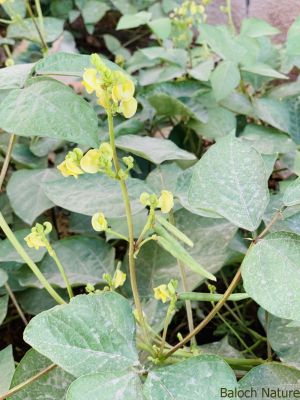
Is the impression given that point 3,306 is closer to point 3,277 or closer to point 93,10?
point 3,277

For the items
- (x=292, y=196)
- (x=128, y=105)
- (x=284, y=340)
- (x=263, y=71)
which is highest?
(x=128, y=105)

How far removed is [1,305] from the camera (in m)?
0.79

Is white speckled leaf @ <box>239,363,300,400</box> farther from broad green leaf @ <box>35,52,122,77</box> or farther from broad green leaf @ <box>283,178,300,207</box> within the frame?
broad green leaf @ <box>35,52,122,77</box>

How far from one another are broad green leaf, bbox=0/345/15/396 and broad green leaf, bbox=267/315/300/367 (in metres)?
0.31

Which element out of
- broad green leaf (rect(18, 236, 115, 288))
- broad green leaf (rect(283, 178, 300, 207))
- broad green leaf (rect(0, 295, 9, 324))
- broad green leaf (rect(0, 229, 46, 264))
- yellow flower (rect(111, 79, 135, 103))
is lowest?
broad green leaf (rect(0, 295, 9, 324))

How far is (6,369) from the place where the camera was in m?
0.68

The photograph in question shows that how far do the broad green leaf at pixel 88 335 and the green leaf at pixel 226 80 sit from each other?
0.55m

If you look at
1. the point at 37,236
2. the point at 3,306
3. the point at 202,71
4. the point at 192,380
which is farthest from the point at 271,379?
the point at 202,71

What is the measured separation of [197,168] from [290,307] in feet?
0.57

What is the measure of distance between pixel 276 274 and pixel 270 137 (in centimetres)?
52

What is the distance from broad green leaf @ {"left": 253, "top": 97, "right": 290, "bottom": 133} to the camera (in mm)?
980

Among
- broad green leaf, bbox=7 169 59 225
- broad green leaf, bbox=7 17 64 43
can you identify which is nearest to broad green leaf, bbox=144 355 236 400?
broad green leaf, bbox=7 169 59 225

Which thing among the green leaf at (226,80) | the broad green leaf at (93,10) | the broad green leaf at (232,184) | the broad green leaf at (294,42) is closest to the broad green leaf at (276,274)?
the broad green leaf at (232,184)

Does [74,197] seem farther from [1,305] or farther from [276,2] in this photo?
[276,2]
